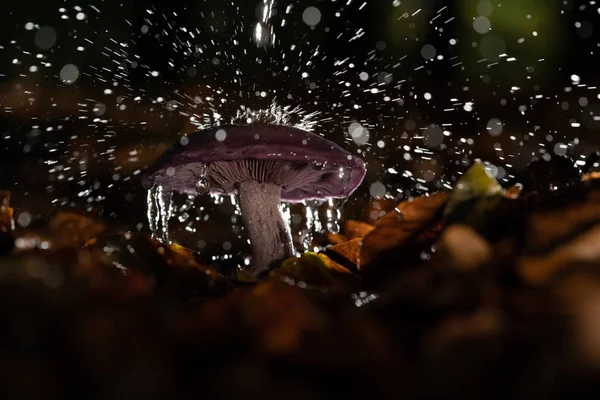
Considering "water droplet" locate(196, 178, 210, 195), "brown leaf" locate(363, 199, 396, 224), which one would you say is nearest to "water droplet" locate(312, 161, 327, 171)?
"water droplet" locate(196, 178, 210, 195)

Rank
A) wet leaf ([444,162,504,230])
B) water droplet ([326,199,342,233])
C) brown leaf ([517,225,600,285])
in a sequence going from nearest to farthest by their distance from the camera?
brown leaf ([517,225,600,285]) < wet leaf ([444,162,504,230]) < water droplet ([326,199,342,233])

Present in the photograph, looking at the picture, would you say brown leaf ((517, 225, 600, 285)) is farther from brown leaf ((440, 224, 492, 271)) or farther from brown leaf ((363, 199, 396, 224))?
brown leaf ((363, 199, 396, 224))

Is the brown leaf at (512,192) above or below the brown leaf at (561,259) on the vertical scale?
above

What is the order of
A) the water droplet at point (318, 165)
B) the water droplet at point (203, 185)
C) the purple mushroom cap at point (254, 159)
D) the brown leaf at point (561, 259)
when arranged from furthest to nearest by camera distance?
the water droplet at point (203, 185) < the water droplet at point (318, 165) < the purple mushroom cap at point (254, 159) < the brown leaf at point (561, 259)

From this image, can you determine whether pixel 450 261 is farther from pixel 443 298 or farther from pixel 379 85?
pixel 379 85

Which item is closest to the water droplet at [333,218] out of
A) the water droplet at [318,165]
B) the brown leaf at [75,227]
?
the water droplet at [318,165]

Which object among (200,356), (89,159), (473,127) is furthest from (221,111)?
(200,356)

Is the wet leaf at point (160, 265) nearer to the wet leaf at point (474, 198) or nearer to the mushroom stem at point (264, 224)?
the wet leaf at point (474, 198)
